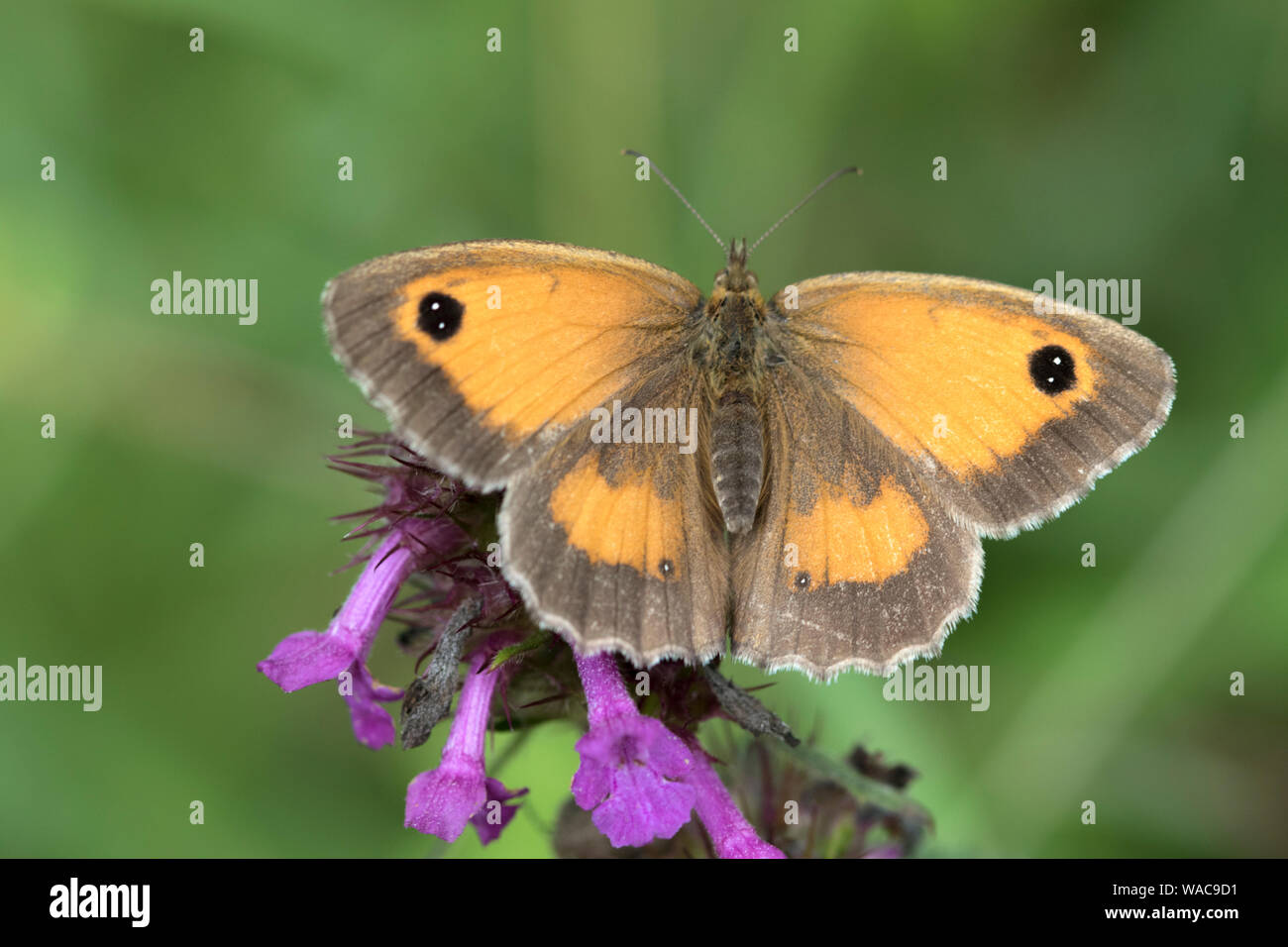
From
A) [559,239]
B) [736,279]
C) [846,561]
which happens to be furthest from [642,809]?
[559,239]

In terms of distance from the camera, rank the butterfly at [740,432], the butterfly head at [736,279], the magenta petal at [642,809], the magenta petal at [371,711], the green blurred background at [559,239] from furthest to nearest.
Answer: the green blurred background at [559,239] → the butterfly head at [736,279] → the magenta petal at [371,711] → the butterfly at [740,432] → the magenta petal at [642,809]

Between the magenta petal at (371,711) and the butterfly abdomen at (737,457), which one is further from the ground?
the butterfly abdomen at (737,457)

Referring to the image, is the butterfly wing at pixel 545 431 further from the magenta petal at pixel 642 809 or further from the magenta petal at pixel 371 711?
the magenta petal at pixel 371 711

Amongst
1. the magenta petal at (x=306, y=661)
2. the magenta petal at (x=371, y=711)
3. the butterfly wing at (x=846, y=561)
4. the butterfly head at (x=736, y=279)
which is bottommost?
the magenta petal at (x=371, y=711)

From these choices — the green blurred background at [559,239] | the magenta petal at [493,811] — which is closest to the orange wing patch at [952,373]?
the magenta petal at [493,811]

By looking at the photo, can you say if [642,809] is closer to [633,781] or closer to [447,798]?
[633,781]

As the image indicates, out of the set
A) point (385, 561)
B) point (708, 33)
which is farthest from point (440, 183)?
point (385, 561)

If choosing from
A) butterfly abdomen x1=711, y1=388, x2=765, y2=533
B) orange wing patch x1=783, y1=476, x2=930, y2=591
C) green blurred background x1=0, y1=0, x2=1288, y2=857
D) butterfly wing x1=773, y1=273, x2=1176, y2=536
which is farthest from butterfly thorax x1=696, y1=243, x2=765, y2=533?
green blurred background x1=0, y1=0, x2=1288, y2=857
